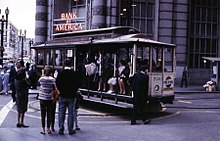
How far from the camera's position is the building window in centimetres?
3456

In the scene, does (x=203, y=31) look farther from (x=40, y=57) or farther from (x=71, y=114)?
(x=71, y=114)

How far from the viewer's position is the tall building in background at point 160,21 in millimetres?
31875

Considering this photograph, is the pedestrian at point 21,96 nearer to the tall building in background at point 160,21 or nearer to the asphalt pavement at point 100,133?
the asphalt pavement at point 100,133

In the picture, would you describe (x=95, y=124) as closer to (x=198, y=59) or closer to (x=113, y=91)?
(x=113, y=91)

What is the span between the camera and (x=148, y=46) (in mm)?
14391

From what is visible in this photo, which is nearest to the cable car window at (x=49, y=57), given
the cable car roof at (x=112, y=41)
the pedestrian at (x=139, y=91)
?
the cable car roof at (x=112, y=41)

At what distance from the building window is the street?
61.4 feet

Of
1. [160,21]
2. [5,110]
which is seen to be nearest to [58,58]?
[5,110]

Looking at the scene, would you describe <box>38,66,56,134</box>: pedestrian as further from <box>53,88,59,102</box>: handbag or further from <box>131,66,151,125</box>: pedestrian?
<box>131,66,151,125</box>: pedestrian

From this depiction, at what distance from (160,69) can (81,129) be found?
198 inches

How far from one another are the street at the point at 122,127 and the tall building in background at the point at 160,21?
54.0 ft

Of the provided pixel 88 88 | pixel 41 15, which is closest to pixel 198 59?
pixel 41 15

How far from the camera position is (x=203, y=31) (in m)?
35.1

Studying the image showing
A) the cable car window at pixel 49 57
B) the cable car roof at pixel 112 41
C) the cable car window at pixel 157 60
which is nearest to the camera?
the cable car roof at pixel 112 41
